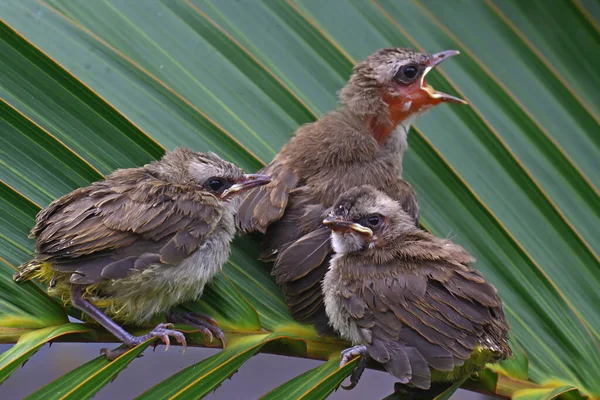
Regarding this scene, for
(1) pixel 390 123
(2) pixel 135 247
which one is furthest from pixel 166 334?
(1) pixel 390 123

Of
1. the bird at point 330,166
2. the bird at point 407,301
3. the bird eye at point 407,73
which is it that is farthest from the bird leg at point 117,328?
the bird eye at point 407,73

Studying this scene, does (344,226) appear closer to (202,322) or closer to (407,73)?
(202,322)

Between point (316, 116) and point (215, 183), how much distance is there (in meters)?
0.83

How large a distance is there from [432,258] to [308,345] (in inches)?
25.6

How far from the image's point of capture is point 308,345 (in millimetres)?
3645

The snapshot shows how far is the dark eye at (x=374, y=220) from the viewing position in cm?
395

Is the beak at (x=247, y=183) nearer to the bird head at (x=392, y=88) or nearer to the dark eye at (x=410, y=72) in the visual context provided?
the bird head at (x=392, y=88)

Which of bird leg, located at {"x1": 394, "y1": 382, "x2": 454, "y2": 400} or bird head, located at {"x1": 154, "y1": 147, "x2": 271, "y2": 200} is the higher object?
bird head, located at {"x1": 154, "y1": 147, "x2": 271, "y2": 200}

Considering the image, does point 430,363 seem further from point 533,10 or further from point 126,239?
point 533,10

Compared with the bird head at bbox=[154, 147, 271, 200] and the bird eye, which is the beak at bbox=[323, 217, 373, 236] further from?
the bird eye

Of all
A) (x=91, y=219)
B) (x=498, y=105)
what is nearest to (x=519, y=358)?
(x=498, y=105)

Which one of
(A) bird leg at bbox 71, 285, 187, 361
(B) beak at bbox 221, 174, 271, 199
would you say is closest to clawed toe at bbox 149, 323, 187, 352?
(A) bird leg at bbox 71, 285, 187, 361

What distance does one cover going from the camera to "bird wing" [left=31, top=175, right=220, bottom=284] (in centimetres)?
354

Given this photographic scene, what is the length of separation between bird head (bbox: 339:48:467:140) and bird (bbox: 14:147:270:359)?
50.2 inches
